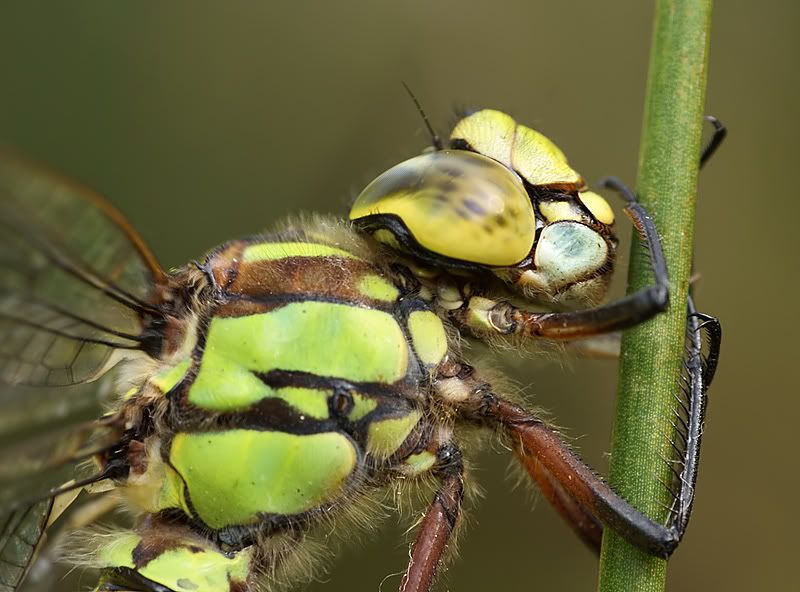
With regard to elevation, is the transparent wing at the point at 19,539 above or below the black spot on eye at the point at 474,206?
below

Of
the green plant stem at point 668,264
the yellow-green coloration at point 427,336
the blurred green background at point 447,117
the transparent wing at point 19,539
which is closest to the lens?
the green plant stem at point 668,264

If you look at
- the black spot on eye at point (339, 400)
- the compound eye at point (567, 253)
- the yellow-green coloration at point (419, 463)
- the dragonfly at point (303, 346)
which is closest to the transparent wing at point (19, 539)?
the dragonfly at point (303, 346)

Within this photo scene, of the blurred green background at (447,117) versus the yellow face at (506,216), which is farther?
the blurred green background at (447,117)

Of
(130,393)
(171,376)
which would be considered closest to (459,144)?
(171,376)

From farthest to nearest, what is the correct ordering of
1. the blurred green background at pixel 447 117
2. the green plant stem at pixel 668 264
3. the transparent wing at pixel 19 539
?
the blurred green background at pixel 447 117 → the transparent wing at pixel 19 539 → the green plant stem at pixel 668 264

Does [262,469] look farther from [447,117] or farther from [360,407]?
[447,117]

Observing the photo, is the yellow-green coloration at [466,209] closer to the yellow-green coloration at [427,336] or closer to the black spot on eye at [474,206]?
the black spot on eye at [474,206]

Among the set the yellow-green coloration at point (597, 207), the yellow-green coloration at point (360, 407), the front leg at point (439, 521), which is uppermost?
the yellow-green coloration at point (597, 207)
